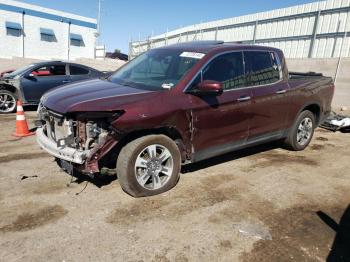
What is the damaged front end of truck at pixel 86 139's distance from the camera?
3760 mm

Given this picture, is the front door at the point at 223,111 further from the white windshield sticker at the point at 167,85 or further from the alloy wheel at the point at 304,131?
the alloy wheel at the point at 304,131

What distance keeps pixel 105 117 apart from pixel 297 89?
3.66 metres

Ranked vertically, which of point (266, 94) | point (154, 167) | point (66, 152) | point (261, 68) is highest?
point (261, 68)

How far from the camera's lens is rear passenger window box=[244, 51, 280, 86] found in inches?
204

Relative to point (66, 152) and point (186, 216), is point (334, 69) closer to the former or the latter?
point (186, 216)

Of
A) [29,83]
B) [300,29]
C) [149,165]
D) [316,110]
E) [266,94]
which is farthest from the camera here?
[300,29]

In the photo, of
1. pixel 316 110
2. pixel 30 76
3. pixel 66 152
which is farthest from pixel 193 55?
pixel 30 76

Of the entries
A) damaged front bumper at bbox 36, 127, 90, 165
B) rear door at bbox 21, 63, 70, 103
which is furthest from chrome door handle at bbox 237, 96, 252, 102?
rear door at bbox 21, 63, 70, 103

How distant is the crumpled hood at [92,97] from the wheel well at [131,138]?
398 millimetres

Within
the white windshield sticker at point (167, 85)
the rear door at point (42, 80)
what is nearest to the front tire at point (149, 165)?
the white windshield sticker at point (167, 85)

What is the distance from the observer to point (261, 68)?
17.6ft

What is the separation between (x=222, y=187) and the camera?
4645mm

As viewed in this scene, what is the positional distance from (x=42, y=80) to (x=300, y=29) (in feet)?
37.7

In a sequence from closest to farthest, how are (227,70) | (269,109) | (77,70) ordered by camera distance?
(227,70), (269,109), (77,70)
